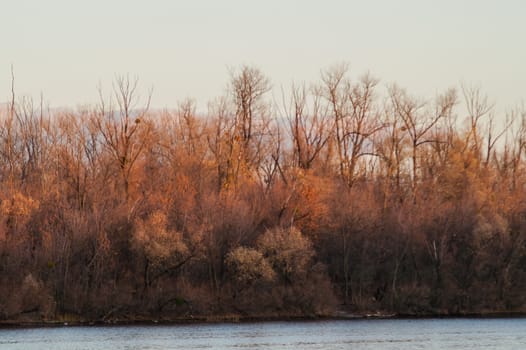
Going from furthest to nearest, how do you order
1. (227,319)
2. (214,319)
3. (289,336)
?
(227,319) < (214,319) < (289,336)

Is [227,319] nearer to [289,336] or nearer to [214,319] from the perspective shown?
[214,319]

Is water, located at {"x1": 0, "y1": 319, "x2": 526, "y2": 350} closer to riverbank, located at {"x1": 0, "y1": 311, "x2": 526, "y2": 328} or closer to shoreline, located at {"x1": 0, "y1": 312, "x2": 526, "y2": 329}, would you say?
shoreline, located at {"x1": 0, "y1": 312, "x2": 526, "y2": 329}

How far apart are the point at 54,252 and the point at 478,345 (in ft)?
110

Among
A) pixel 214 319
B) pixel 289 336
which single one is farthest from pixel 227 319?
pixel 289 336

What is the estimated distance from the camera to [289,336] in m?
58.5

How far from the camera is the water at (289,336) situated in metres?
53.6

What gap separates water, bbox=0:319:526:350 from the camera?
5359cm

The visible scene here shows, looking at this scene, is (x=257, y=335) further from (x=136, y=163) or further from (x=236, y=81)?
(x=236, y=81)

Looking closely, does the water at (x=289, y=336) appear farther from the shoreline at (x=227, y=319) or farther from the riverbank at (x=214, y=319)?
the riverbank at (x=214, y=319)

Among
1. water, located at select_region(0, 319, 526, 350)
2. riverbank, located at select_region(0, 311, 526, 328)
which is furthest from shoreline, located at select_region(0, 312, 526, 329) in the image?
water, located at select_region(0, 319, 526, 350)

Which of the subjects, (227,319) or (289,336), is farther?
(227,319)

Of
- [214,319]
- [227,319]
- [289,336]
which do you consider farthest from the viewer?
[227,319]

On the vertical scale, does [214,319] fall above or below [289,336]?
above

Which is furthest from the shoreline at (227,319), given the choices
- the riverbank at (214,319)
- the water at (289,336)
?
the water at (289,336)
